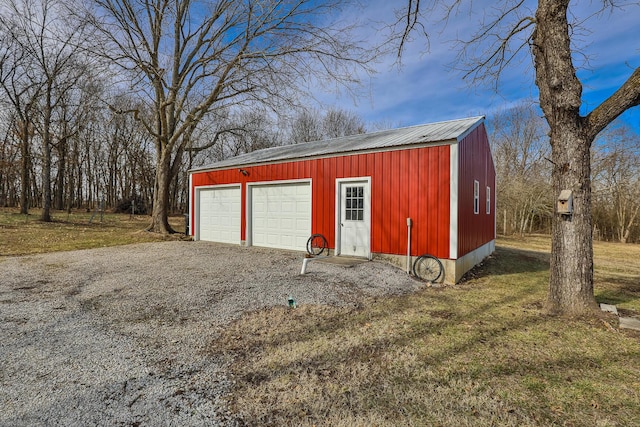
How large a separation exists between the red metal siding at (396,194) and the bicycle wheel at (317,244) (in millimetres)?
176

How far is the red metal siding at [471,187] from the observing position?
7133 mm

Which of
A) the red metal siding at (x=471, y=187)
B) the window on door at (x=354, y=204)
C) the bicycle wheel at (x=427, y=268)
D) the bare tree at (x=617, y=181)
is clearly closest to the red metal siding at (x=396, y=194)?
the bicycle wheel at (x=427, y=268)

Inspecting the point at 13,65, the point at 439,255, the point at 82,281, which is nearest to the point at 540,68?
the point at 439,255

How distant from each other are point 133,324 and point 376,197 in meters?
5.60

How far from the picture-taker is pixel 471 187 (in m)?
8.23

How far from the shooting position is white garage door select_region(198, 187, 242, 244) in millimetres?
10852

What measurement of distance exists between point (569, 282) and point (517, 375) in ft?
8.21

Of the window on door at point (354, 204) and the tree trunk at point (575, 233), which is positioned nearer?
the tree trunk at point (575, 233)

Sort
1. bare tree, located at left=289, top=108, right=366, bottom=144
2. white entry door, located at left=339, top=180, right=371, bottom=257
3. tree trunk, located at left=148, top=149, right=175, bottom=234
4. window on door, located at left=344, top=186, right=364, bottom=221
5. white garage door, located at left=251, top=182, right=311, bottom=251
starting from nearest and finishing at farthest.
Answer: white entry door, located at left=339, top=180, right=371, bottom=257
window on door, located at left=344, top=186, right=364, bottom=221
white garage door, located at left=251, top=182, right=311, bottom=251
tree trunk, located at left=148, top=149, right=175, bottom=234
bare tree, located at left=289, top=108, right=366, bottom=144

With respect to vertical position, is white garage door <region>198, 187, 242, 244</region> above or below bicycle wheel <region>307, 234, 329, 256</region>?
above

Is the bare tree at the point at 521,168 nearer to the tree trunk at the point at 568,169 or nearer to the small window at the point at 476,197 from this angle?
the small window at the point at 476,197

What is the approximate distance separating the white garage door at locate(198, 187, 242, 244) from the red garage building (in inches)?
1.5

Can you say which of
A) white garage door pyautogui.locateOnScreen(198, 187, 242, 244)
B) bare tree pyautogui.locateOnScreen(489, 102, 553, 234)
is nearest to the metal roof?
white garage door pyautogui.locateOnScreen(198, 187, 242, 244)

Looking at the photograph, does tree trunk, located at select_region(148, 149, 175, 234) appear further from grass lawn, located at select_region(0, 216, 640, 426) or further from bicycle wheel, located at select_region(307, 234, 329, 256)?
Answer: grass lawn, located at select_region(0, 216, 640, 426)
